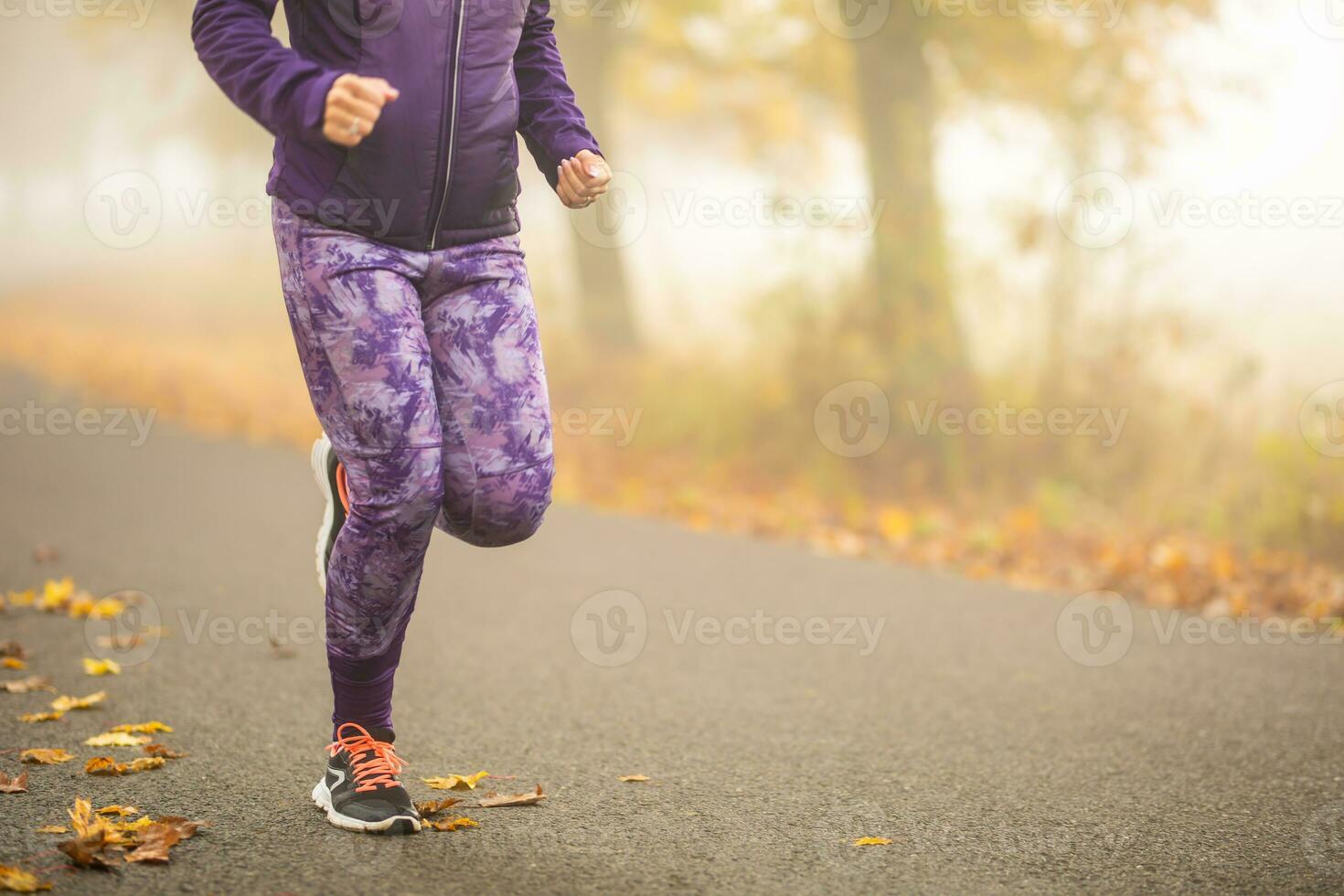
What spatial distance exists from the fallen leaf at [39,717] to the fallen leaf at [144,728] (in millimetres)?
Result: 215

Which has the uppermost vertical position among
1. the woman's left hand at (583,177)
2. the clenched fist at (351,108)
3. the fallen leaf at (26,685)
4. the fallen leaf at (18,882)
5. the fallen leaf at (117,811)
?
the clenched fist at (351,108)

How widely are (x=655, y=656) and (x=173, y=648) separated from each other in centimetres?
196

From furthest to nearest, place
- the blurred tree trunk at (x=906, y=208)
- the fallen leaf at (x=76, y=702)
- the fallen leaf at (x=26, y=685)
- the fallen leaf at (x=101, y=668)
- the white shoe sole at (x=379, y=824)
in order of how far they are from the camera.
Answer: the blurred tree trunk at (x=906, y=208) → the fallen leaf at (x=101, y=668) → the fallen leaf at (x=26, y=685) → the fallen leaf at (x=76, y=702) → the white shoe sole at (x=379, y=824)

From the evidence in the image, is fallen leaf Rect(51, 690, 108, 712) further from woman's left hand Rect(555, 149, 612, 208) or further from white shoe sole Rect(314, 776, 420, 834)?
woman's left hand Rect(555, 149, 612, 208)

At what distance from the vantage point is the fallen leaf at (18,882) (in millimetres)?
2577

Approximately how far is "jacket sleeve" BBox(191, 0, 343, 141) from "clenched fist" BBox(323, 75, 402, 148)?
0.08 ft

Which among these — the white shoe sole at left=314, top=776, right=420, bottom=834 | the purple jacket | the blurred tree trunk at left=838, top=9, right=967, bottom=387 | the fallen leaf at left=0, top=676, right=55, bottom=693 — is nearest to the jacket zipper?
the purple jacket

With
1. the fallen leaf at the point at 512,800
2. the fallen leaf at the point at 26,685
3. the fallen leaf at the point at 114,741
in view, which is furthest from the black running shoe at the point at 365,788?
the fallen leaf at the point at 26,685

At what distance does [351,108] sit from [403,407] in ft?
2.18

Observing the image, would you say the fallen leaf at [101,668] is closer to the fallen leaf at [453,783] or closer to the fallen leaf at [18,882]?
the fallen leaf at [453,783]

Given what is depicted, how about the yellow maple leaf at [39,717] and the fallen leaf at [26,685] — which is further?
the fallen leaf at [26,685]

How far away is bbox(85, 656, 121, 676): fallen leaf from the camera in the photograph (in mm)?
4625

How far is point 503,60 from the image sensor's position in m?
3.06

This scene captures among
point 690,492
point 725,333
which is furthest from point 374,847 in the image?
point 725,333
